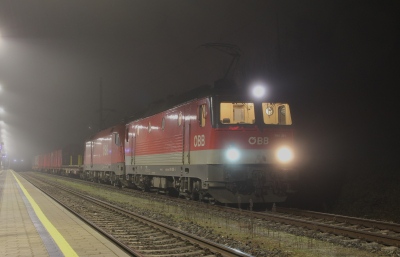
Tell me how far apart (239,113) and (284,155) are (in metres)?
2.03

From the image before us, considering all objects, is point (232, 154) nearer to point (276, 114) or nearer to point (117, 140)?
point (276, 114)

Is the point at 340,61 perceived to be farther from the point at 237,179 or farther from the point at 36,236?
the point at 36,236

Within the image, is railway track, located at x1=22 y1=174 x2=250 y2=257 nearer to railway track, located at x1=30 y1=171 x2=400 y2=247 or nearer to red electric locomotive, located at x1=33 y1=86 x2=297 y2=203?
railway track, located at x1=30 y1=171 x2=400 y2=247

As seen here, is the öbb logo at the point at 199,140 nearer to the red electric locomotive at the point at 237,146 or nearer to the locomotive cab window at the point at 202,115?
the red electric locomotive at the point at 237,146

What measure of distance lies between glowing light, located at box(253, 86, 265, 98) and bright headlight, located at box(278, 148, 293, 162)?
194 cm

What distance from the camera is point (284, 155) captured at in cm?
1245

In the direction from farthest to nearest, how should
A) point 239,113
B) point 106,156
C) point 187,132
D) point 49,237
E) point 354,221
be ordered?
point 106,156, point 187,132, point 239,113, point 354,221, point 49,237

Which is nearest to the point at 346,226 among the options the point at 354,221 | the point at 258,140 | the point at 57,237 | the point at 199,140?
the point at 354,221

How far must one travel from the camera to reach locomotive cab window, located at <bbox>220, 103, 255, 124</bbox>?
39.9 ft

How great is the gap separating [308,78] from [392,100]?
3974mm

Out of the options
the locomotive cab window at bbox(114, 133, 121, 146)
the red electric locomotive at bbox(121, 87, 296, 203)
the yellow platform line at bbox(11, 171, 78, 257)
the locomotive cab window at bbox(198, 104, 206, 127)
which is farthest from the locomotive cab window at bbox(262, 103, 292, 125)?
the locomotive cab window at bbox(114, 133, 121, 146)

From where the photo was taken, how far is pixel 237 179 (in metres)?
11.8

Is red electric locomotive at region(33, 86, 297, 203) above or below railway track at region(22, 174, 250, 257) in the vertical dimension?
above

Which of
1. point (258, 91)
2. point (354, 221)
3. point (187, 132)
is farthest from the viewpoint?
point (187, 132)
